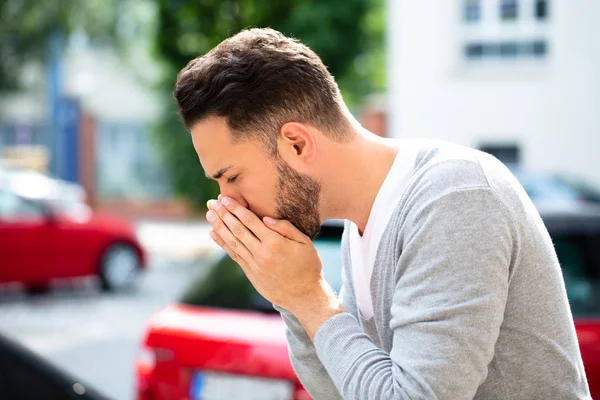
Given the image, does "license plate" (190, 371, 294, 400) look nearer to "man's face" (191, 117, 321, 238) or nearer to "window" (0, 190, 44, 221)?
"man's face" (191, 117, 321, 238)

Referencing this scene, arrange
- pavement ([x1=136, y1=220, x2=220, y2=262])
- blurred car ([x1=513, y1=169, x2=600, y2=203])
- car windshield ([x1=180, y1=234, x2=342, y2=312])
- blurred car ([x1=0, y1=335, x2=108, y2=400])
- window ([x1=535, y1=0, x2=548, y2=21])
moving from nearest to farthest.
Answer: blurred car ([x1=0, y1=335, x2=108, y2=400]) < car windshield ([x1=180, y1=234, x2=342, y2=312]) < blurred car ([x1=513, y1=169, x2=600, y2=203]) < window ([x1=535, y1=0, x2=548, y2=21]) < pavement ([x1=136, y1=220, x2=220, y2=262])

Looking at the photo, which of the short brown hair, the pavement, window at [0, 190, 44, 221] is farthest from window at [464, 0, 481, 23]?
the short brown hair

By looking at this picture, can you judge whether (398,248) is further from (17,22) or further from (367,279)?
(17,22)

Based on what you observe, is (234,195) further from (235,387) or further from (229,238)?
(235,387)

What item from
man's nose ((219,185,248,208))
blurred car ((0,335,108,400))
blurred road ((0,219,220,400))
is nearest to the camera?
man's nose ((219,185,248,208))

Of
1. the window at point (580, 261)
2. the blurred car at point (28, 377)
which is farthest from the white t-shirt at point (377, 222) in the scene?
the window at point (580, 261)

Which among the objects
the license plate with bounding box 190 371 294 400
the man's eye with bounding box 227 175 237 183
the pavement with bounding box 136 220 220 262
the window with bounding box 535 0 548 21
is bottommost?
the pavement with bounding box 136 220 220 262

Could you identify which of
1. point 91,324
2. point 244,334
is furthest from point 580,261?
point 91,324

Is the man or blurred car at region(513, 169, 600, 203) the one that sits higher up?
the man

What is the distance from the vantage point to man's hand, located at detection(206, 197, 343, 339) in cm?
169

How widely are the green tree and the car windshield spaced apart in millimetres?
9657

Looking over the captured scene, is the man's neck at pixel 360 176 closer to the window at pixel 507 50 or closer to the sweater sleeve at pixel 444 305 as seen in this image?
the sweater sleeve at pixel 444 305

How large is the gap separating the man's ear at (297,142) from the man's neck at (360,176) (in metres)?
0.07

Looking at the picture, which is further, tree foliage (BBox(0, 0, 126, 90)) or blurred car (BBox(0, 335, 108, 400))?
tree foliage (BBox(0, 0, 126, 90))
